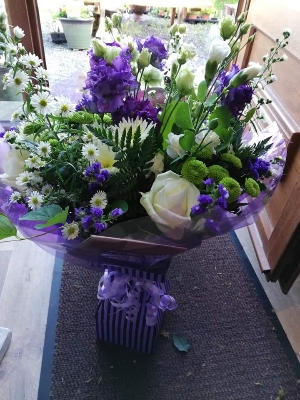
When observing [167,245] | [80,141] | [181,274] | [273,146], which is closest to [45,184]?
[80,141]

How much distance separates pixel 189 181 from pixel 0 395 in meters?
0.90

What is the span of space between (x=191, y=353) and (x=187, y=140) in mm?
829

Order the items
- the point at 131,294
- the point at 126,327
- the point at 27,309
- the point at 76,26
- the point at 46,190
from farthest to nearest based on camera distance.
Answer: the point at 76,26, the point at 27,309, the point at 126,327, the point at 131,294, the point at 46,190

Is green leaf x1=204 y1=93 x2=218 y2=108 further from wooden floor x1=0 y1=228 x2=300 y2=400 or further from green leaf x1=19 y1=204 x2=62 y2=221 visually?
wooden floor x1=0 y1=228 x2=300 y2=400

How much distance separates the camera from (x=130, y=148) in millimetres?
554

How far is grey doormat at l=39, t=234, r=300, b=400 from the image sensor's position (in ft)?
Result: 3.29

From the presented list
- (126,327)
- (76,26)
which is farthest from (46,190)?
(76,26)

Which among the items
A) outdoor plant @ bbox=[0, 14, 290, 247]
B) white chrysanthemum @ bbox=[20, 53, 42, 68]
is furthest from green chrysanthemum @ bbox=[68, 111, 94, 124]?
white chrysanthemum @ bbox=[20, 53, 42, 68]

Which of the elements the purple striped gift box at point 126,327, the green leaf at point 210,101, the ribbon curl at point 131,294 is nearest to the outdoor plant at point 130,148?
the green leaf at point 210,101

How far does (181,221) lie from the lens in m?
0.55

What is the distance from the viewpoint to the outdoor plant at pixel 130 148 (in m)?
0.54

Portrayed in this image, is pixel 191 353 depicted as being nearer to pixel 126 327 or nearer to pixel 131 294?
pixel 126 327

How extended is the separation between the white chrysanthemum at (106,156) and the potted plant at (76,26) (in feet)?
4.33

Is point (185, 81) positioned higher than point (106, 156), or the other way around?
point (185, 81)
